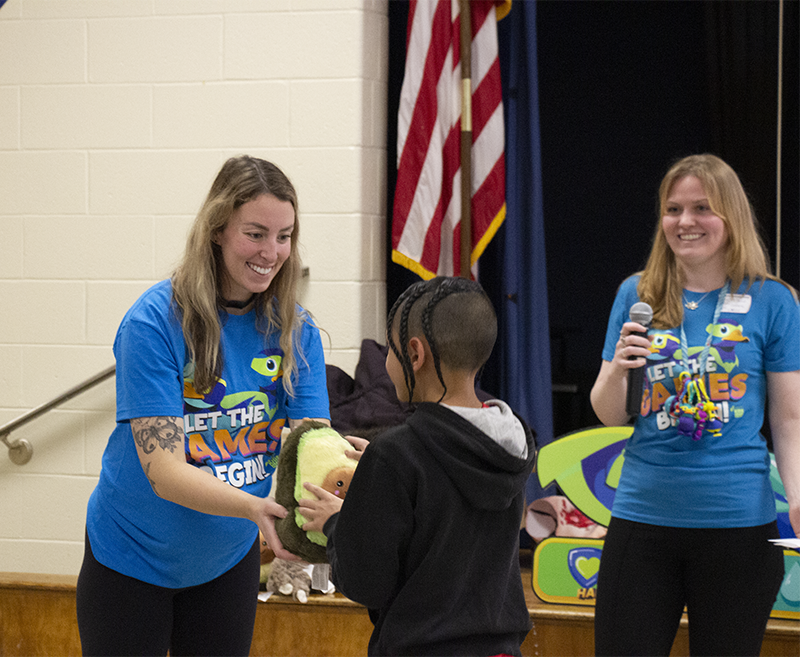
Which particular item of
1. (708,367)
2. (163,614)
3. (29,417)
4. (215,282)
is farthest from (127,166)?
(708,367)

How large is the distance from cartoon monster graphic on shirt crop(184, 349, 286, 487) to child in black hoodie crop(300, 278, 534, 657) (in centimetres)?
29

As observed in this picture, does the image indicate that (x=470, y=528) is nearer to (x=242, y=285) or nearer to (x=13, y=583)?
(x=242, y=285)

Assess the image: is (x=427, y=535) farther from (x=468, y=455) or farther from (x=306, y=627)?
(x=306, y=627)

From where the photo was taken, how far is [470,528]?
3.57ft

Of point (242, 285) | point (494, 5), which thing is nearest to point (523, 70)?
point (494, 5)

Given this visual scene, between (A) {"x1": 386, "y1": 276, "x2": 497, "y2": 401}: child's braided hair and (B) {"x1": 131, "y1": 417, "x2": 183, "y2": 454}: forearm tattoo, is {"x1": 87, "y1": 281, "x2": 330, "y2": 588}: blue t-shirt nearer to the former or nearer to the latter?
(B) {"x1": 131, "y1": 417, "x2": 183, "y2": 454}: forearm tattoo

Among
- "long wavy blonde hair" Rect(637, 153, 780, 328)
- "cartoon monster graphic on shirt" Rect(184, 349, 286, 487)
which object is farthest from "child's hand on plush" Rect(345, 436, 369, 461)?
"long wavy blonde hair" Rect(637, 153, 780, 328)

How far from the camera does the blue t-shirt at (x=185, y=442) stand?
1280mm

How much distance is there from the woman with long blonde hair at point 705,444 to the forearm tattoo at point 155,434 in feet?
3.07

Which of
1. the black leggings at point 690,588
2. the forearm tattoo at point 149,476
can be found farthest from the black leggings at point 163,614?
the black leggings at point 690,588

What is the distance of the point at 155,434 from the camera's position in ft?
4.15

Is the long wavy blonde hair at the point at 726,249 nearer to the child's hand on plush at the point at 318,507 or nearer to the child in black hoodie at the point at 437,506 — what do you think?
the child in black hoodie at the point at 437,506

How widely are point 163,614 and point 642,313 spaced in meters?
1.11

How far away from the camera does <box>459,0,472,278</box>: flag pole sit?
9.14 ft
